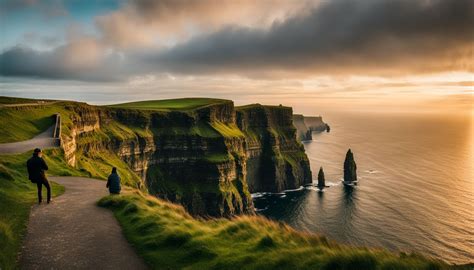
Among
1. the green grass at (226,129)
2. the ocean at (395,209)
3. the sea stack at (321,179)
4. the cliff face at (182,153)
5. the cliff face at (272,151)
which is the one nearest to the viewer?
the ocean at (395,209)

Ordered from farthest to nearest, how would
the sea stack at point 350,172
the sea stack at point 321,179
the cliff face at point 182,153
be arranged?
the sea stack at point 350,172 → the sea stack at point 321,179 → the cliff face at point 182,153

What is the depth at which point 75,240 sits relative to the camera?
51.3ft

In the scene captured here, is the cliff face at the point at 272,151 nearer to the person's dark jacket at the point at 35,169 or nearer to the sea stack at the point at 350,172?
the sea stack at the point at 350,172

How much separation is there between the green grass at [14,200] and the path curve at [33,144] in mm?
3556

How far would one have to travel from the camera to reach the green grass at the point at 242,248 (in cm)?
1022

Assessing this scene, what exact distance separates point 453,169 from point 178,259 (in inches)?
7638

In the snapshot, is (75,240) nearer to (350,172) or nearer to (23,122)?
(23,122)

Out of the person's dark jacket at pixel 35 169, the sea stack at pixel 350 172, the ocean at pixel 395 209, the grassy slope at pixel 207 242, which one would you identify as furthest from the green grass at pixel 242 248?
the sea stack at pixel 350 172

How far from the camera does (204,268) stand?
12.0 metres

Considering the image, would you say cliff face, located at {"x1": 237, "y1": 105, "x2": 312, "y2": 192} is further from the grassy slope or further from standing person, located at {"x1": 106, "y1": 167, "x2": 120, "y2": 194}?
the grassy slope

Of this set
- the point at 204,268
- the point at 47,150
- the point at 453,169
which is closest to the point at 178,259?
the point at 204,268

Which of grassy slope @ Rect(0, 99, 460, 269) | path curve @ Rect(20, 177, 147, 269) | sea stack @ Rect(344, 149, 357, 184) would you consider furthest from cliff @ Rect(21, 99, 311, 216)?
grassy slope @ Rect(0, 99, 460, 269)

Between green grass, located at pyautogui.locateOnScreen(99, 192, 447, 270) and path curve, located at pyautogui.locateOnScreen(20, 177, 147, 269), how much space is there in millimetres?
808

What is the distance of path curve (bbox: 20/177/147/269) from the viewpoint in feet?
43.3
